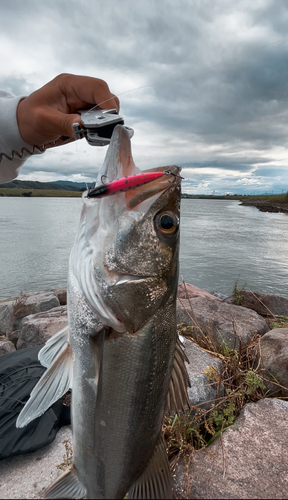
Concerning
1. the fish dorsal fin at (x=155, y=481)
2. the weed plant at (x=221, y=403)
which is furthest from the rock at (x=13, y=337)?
the fish dorsal fin at (x=155, y=481)

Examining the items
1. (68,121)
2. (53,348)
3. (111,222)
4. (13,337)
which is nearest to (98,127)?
(68,121)

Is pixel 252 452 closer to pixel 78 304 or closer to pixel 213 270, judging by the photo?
pixel 78 304

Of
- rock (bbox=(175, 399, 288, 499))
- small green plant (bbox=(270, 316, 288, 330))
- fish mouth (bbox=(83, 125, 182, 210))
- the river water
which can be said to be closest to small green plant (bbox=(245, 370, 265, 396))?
rock (bbox=(175, 399, 288, 499))

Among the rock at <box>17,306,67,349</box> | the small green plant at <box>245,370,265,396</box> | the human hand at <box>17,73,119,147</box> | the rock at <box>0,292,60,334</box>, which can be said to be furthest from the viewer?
the rock at <box>0,292,60,334</box>

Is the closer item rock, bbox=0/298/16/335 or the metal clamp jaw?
the metal clamp jaw

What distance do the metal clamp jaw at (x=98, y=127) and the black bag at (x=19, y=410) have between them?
270cm

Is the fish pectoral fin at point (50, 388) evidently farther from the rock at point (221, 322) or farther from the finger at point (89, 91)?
the rock at point (221, 322)

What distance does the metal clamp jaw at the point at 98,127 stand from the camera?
1.96m

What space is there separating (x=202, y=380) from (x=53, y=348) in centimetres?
238

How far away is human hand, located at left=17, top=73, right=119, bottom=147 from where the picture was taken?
2.24m

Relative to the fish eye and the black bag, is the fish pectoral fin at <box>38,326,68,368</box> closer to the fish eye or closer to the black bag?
the fish eye

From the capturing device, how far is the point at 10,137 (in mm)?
2717

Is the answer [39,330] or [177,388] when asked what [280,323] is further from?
[177,388]

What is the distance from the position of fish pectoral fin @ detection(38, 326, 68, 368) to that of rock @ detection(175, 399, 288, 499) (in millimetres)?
1481
